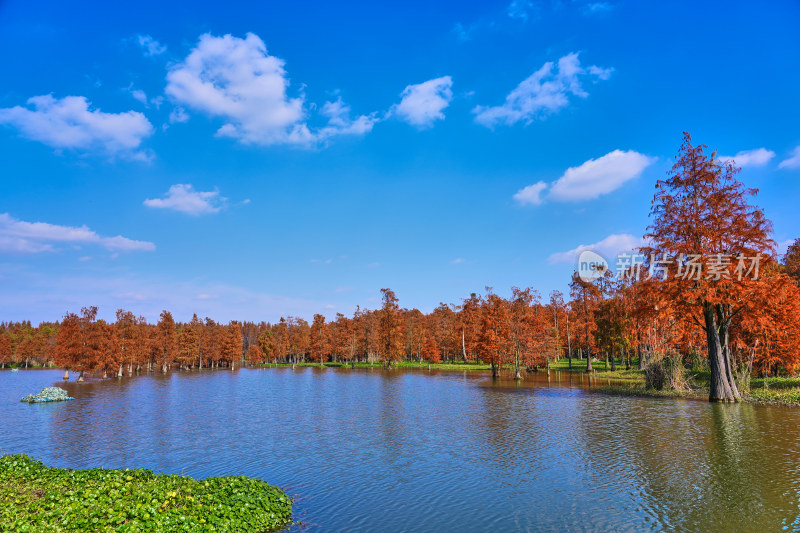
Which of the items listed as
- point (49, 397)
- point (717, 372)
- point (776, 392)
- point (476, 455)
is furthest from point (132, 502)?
point (776, 392)

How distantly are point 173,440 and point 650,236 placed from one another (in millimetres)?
41128

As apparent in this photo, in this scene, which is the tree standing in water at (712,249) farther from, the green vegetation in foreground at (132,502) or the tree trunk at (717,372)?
the green vegetation in foreground at (132,502)

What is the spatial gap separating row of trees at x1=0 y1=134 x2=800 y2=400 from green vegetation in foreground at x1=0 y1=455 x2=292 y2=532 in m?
36.4

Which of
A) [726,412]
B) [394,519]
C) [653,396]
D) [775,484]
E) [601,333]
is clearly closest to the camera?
[394,519]

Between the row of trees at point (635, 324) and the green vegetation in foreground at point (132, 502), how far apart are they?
3637 centimetres

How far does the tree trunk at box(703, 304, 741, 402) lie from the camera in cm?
3697

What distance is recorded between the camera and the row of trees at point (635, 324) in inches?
1458

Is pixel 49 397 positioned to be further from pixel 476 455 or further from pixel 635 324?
pixel 635 324

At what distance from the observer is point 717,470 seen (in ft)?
61.6

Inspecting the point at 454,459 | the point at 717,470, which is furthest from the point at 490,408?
the point at 717,470

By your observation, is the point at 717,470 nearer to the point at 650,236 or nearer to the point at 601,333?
the point at 650,236

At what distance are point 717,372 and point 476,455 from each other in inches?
1069

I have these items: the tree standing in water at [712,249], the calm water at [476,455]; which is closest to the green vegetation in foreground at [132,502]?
the calm water at [476,455]

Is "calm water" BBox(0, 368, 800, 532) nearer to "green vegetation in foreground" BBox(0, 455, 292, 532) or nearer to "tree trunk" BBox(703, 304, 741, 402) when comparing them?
"green vegetation in foreground" BBox(0, 455, 292, 532)
